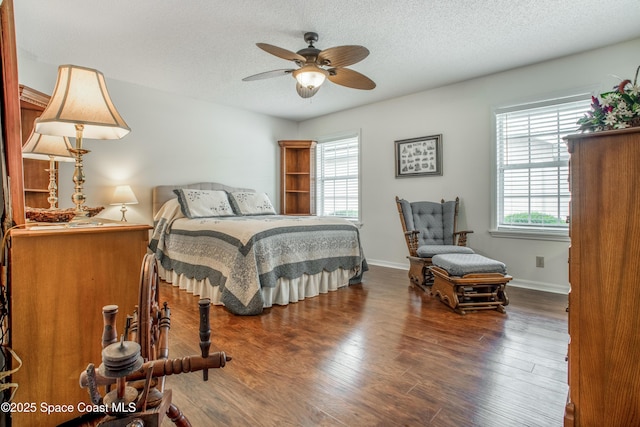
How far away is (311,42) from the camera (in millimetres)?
2977

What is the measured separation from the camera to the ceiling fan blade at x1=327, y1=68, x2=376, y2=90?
9.29 ft

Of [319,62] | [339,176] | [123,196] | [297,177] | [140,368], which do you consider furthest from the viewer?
[297,177]

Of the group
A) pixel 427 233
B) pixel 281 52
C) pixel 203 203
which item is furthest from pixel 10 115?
pixel 427 233

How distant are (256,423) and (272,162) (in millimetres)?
4861

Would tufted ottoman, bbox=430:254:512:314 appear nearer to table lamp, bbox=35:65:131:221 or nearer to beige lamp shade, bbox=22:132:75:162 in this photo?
table lamp, bbox=35:65:131:221

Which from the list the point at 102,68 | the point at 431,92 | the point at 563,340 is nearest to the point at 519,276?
the point at 563,340

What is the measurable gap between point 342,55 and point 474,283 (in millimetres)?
2195

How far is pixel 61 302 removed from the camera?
1.28 meters

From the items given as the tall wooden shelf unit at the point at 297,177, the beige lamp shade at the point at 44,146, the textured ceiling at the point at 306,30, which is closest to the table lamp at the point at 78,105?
the beige lamp shade at the point at 44,146

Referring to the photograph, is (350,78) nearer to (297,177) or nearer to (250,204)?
(250,204)

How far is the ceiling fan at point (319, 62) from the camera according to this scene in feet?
8.07

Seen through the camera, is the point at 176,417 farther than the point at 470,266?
No

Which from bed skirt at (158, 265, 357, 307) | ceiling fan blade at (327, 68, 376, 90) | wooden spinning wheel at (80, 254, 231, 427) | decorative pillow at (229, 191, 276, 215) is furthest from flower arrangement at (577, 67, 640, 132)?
Result: decorative pillow at (229, 191, 276, 215)

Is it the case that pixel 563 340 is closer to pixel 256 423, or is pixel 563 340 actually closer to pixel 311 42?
pixel 256 423
